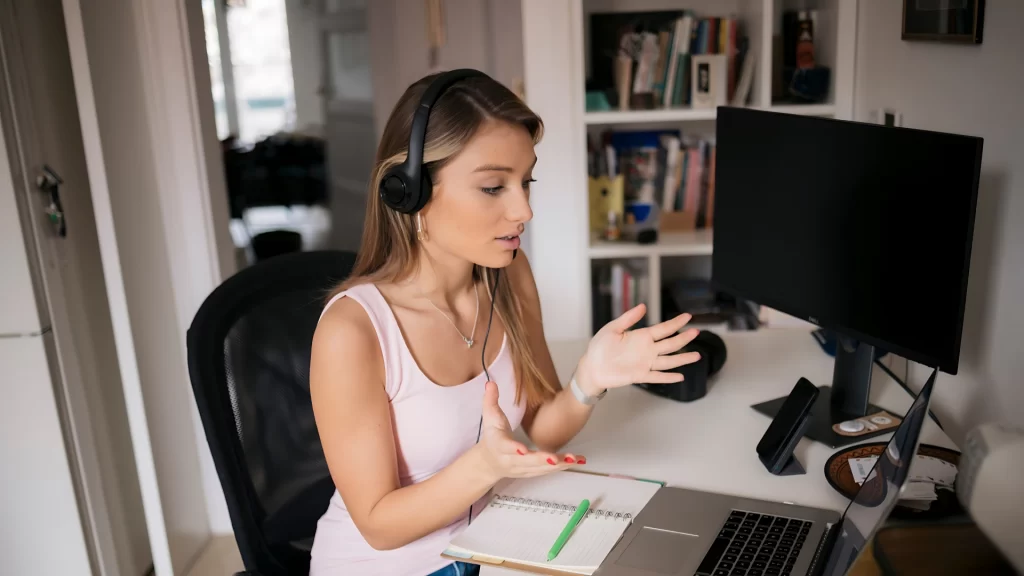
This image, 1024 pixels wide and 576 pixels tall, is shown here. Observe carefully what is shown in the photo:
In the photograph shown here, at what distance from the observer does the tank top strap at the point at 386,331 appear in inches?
53.3

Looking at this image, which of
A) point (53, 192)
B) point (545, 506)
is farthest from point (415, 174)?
point (53, 192)

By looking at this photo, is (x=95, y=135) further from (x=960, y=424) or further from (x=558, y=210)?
(x=960, y=424)

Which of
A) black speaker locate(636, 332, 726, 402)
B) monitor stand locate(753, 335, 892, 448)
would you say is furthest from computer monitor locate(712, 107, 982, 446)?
black speaker locate(636, 332, 726, 402)

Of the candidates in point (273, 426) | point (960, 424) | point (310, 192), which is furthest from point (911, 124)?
point (310, 192)

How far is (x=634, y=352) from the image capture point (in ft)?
4.18

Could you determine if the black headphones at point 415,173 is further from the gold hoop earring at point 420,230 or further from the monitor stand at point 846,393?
the monitor stand at point 846,393

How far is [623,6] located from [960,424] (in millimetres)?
1590

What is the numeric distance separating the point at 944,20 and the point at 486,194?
0.89m

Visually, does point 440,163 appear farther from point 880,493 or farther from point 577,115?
point 577,115

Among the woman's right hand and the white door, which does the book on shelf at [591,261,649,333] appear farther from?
the woman's right hand

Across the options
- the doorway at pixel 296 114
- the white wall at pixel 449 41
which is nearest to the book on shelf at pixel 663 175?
the white wall at pixel 449 41

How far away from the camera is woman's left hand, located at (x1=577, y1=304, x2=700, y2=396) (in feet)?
4.13

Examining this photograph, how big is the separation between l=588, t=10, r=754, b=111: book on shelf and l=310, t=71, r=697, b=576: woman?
123cm

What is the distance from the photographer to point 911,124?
5.98 ft
